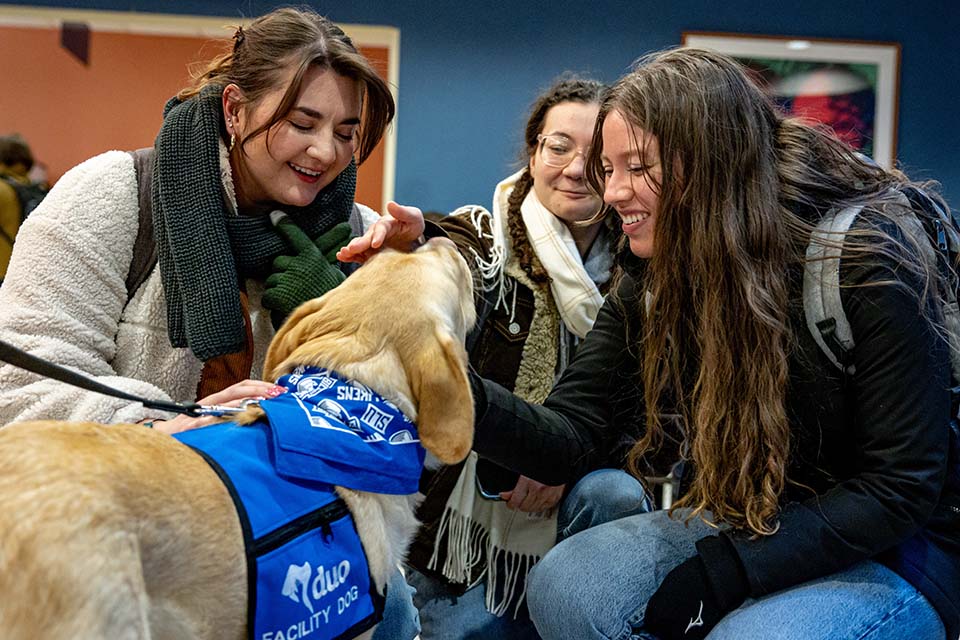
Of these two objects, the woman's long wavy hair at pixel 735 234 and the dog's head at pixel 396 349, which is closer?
the dog's head at pixel 396 349

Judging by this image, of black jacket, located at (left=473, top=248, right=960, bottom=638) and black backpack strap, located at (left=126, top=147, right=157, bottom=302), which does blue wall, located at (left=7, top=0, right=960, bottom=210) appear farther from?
black jacket, located at (left=473, top=248, right=960, bottom=638)

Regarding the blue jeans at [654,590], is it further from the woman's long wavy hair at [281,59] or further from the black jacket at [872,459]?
the woman's long wavy hair at [281,59]

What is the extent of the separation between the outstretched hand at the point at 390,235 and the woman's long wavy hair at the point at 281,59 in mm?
358

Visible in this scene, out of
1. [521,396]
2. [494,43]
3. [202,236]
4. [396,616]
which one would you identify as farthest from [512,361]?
[494,43]

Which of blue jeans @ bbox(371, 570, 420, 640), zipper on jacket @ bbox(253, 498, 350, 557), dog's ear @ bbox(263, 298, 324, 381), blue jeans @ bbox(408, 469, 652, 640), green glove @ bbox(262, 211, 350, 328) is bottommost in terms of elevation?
blue jeans @ bbox(408, 469, 652, 640)

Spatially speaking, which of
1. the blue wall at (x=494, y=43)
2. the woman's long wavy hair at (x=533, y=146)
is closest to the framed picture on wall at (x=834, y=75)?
the blue wall at (x=494, y=43)

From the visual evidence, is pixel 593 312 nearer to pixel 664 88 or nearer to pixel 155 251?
pixel 664 88

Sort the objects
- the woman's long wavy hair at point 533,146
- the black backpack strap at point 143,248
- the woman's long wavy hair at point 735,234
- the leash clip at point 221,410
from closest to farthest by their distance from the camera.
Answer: the leash clip at point 221,410 < the woman's long wavy hair at point 735,234 < the black backpack strap at point 143,248 < the woman's long wavy hair at point 533,146

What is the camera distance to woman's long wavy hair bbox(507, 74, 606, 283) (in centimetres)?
262

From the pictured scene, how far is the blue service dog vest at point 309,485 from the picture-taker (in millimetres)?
1371

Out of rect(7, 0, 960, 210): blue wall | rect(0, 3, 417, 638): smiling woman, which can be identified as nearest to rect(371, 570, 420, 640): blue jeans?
rect(0, 3, 417, 638): smiling woman

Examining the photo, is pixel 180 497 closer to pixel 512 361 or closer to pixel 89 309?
pixel 89 309

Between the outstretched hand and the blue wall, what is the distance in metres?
3.07

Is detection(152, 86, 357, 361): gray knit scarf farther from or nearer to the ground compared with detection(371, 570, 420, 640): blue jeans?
farther from the ground
